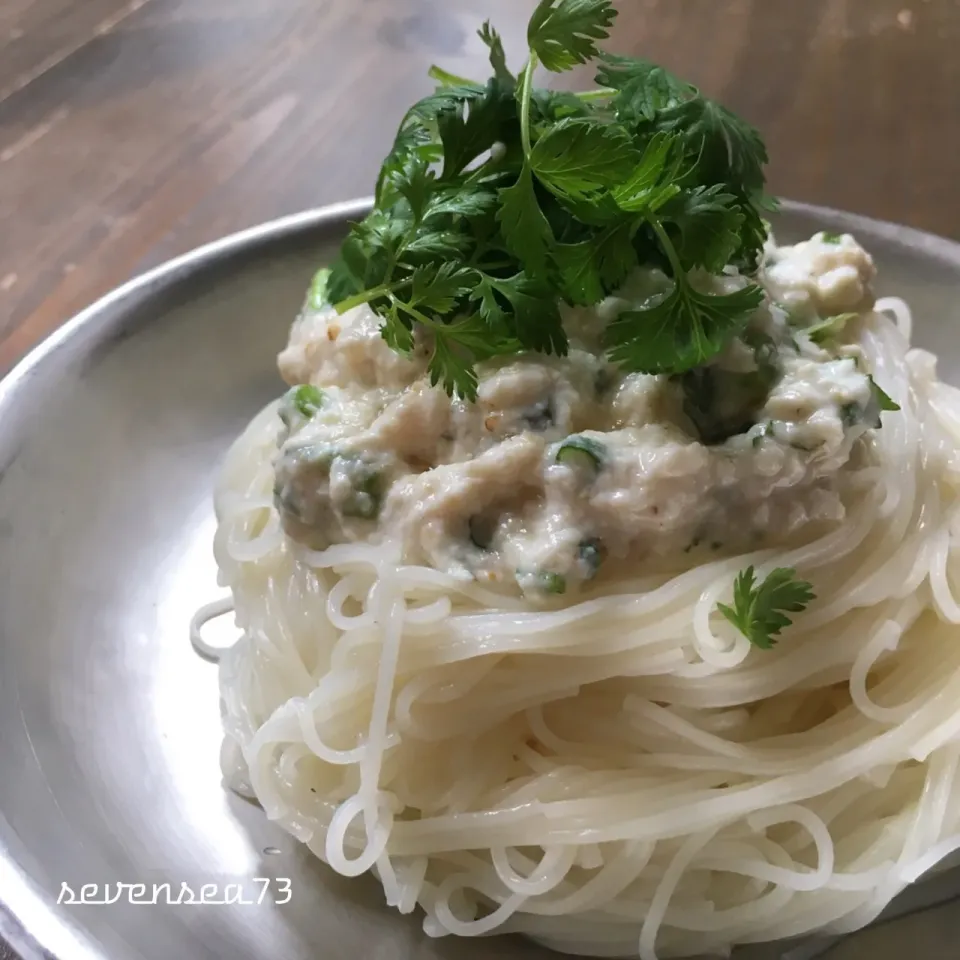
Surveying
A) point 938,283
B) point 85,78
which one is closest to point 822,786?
point 938,283

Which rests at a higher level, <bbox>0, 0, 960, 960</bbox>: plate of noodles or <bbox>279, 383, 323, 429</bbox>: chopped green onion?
<bbox>279, 383, 323, 429</bbox>: chopped green onion

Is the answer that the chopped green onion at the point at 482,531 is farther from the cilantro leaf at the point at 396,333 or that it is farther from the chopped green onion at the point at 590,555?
the cilantro leaf at the point at 396,333

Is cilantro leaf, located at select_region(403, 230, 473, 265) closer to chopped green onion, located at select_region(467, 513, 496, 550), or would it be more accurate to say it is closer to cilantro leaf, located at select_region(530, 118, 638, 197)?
cilantro leaf, located at select_region(530, 118, 638, 197)

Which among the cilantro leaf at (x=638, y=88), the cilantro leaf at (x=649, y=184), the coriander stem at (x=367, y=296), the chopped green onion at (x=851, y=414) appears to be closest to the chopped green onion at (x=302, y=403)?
the coriander stem at (x=367, y=296)

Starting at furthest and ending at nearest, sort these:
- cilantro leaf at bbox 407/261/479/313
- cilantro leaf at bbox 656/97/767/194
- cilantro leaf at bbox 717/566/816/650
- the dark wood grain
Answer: the dark wood grain, cilantro leaf at bbox 656/97/767/194, cilantro leaf at bbox 407/261/479/313, cilantro leaf at bbox 717/566/816/650

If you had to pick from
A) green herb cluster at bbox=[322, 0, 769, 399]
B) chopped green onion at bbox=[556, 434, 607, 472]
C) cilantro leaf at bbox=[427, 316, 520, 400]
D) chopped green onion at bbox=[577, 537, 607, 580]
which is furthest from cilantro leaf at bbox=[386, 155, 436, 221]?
chopped green onion at bbox=[577, 537, 607, 580]

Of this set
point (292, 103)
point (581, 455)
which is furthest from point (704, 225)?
point (292, 103)

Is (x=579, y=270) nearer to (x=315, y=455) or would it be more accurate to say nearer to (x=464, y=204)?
(x=464, y=204)

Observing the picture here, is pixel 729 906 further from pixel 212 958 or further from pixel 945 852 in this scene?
pixel 212 958
